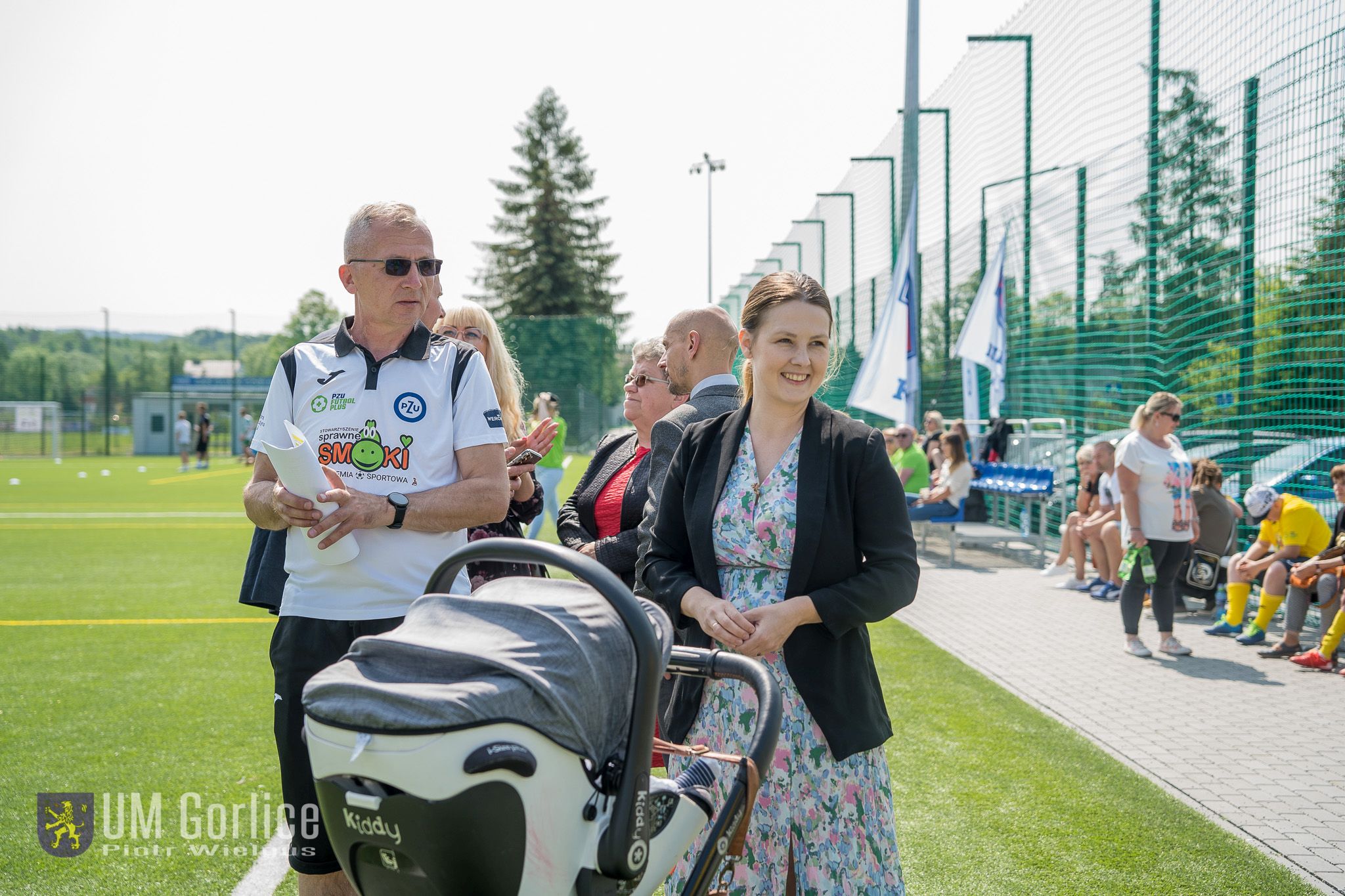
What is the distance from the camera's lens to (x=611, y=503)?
12.6 feet

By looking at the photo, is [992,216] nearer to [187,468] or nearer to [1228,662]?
[1228,662]

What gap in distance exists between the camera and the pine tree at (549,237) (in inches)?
2280

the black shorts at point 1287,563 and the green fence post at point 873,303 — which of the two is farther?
the green fence post at point 873,303

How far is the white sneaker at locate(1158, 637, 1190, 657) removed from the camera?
301 inches

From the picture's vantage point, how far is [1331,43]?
781 cm

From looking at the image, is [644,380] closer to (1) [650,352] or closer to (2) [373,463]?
(1) [650,352]

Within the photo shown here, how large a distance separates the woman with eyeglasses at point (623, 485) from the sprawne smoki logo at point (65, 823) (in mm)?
2195

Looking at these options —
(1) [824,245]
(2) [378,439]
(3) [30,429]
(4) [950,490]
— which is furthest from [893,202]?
(3) [30,429]

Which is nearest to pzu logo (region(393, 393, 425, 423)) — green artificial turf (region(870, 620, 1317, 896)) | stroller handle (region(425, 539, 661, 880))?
stroller handle (region(425, 539, 661, 880))

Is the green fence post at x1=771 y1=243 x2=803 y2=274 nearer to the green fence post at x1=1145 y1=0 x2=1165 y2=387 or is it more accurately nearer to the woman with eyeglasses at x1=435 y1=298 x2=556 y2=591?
the green fence post at x1=1145 y1=0 x2=1165 y2=387

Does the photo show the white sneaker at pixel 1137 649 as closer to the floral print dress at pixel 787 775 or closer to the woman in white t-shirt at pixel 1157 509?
the woman in white t-shirt at pixel 1157 509

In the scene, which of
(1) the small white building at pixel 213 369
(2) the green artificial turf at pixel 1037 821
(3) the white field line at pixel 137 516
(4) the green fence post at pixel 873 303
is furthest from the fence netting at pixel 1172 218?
(1) the small white building at pixel 213 369

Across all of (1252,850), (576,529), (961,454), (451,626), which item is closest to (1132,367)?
(961,454)

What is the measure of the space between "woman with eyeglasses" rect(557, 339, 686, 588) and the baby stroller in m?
1.71
